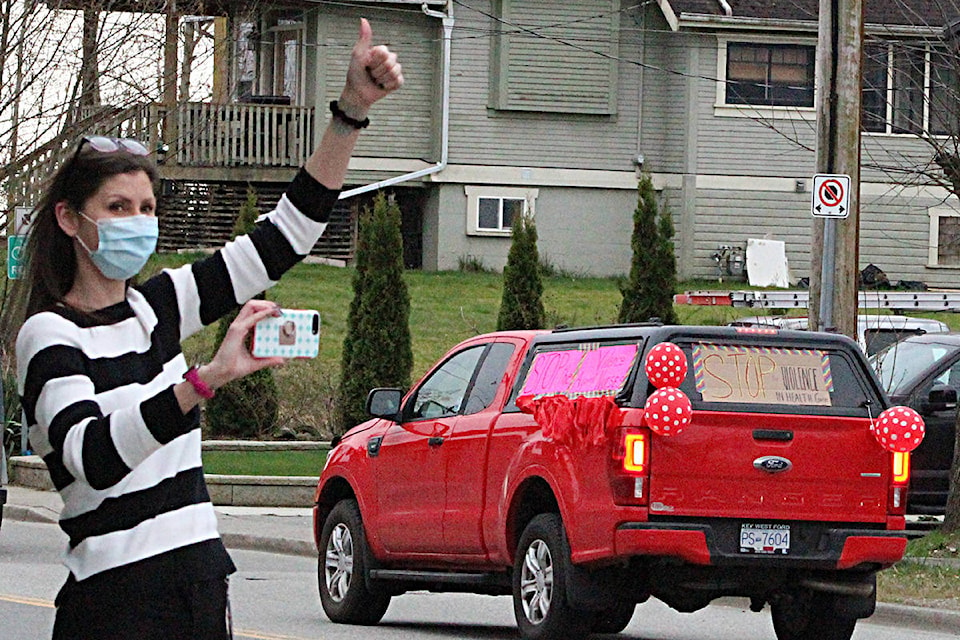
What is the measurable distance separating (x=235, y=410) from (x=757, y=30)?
17.3 meters

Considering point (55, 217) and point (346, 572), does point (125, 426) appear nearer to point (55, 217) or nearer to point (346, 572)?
point (55, 217)

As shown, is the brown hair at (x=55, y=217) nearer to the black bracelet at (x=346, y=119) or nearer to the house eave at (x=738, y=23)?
the black bracelet at (x=346, y=119)

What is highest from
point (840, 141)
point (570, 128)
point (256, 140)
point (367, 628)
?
point (570, 128)

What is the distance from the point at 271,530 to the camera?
56.3 ft

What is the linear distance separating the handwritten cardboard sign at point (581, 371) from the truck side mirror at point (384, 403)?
48.9 inches

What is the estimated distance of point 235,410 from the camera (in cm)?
2391

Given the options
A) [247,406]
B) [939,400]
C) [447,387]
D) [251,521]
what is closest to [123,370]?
[447,387]

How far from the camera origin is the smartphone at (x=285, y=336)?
344cm

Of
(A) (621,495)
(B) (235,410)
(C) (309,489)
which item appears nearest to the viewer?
(A) (621,495)

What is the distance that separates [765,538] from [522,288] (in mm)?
14563

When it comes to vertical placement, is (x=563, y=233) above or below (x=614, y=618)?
above

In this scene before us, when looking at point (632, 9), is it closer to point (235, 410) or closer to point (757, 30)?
point (757, 30)

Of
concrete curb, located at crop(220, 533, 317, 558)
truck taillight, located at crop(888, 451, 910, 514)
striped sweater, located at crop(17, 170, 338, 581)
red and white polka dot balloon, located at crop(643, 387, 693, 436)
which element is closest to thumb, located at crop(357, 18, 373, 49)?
striped sweater, located at crop(17, 170, 338, 581)

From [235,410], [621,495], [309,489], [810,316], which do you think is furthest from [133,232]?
[235,410]
